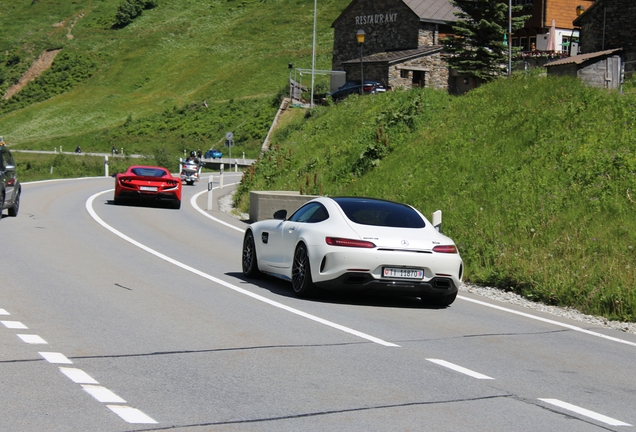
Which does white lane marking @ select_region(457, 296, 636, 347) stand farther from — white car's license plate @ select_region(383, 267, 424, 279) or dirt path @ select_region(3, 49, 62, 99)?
dirt path @ select_region(3, 49, 62, 99)

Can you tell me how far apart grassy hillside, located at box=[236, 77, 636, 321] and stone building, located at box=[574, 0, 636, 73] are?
18373 millimetres

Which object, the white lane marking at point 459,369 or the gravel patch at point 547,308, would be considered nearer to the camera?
the white lane marking at point 459,369

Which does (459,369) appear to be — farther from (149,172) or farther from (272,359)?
(149,172)

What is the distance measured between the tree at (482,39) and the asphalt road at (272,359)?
36.3 meters

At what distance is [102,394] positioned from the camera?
661 centimetres

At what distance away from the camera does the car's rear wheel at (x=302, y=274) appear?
12.0 m

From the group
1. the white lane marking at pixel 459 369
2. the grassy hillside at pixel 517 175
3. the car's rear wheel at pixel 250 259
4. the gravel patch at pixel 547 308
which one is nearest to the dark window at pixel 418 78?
the grassy hillside at pixel 517 175

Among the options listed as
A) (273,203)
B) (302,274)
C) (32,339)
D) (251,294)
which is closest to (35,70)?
(273,203)

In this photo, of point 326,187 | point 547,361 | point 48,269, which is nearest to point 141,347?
point 547,361

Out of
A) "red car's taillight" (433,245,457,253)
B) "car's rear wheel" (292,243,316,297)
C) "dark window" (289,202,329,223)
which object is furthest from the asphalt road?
"dark window" (289,202,329,223)

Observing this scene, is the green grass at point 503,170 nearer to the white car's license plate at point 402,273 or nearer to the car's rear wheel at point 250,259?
the white car's license plate at point 402,273

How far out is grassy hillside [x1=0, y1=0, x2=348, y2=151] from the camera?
108m

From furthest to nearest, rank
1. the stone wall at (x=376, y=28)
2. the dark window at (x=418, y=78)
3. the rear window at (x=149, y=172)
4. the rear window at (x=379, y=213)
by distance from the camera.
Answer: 1. the stone wall at (x=376, y=28)
2. the dark window at (x=418, y=78)
3. the rear window at (x=149, y=172)
4. the rear window at (x=379, y=213)

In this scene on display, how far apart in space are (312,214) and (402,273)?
1.74m
